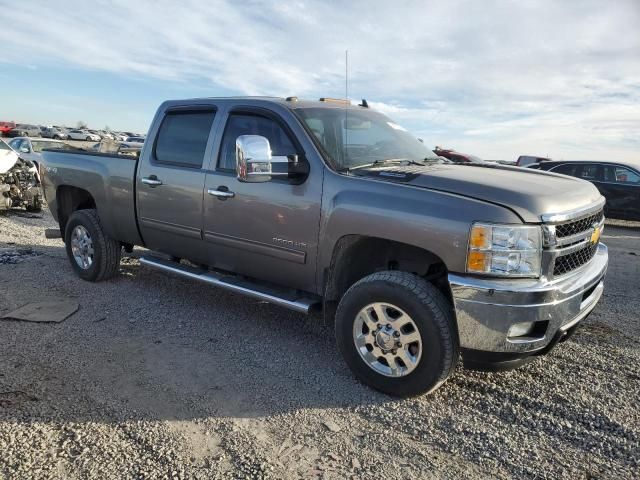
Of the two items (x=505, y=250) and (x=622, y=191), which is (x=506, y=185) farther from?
(x=622, y=191)

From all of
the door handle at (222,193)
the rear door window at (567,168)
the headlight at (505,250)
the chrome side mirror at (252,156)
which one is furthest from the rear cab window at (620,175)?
the chrome side mirror at (252,156)

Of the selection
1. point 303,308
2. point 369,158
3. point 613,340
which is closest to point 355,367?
point 303,308

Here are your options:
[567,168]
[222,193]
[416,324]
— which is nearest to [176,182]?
[222,193]

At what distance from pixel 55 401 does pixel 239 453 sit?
1299 millimetres

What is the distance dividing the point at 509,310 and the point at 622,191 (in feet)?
34.4

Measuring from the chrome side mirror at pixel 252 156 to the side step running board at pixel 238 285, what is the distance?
0.99 metres

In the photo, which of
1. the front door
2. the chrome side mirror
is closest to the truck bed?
the front door

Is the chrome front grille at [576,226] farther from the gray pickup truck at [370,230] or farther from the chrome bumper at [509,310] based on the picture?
the chrome bumper at [509,310]

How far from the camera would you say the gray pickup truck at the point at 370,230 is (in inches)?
116

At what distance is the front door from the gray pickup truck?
1cm

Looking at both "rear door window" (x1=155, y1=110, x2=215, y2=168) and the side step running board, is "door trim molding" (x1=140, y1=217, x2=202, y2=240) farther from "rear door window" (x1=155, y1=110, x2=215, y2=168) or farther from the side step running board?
"rear door window" (x1=155, y1=110, x2=215, y2=168)

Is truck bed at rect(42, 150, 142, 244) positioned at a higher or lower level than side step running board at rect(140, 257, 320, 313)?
higher

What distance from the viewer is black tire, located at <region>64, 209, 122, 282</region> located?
552 centimetres

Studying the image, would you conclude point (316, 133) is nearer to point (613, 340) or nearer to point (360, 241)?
point (360, 241)
